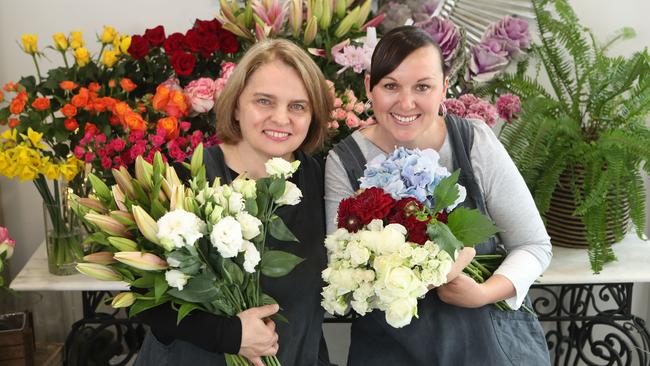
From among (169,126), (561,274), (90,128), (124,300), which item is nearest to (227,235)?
(124,300)

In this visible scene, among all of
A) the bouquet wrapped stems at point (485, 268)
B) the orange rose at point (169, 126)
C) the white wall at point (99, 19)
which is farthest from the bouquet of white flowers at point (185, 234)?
the white wall at point (99, 19)

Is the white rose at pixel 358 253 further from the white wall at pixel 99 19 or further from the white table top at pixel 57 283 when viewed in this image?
the white wall at pixel 99 19

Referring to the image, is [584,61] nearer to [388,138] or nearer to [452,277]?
[388,138]

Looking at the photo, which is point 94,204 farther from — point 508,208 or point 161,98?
point 508,208

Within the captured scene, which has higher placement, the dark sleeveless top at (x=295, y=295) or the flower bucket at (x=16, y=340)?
the dark sleeveless top at (x=295, y=295)

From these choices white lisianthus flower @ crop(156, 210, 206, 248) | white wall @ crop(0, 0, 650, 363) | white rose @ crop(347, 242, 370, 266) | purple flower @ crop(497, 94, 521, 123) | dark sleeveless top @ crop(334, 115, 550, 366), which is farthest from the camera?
white wall @ crop(0, 0, 650, 363)

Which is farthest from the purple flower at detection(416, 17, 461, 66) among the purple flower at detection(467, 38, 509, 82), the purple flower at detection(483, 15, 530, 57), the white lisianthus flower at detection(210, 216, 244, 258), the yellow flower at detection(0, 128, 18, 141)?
the yellow flower at detection(0, 128, 18, 141)

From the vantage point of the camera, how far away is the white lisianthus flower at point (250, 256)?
1.32m

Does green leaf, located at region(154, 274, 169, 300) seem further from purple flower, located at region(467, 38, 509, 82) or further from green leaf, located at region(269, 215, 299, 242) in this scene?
purple flower, located at region(467, 38, 509, 82)

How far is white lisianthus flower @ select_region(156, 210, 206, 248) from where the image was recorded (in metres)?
1.23

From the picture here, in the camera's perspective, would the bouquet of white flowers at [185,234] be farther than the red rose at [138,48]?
No

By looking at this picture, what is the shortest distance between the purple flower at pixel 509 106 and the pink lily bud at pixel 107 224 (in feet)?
4.30

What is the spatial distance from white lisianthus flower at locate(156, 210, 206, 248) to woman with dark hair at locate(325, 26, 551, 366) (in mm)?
490

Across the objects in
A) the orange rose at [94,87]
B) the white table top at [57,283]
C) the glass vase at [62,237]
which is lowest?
the white table top at [57,283]
